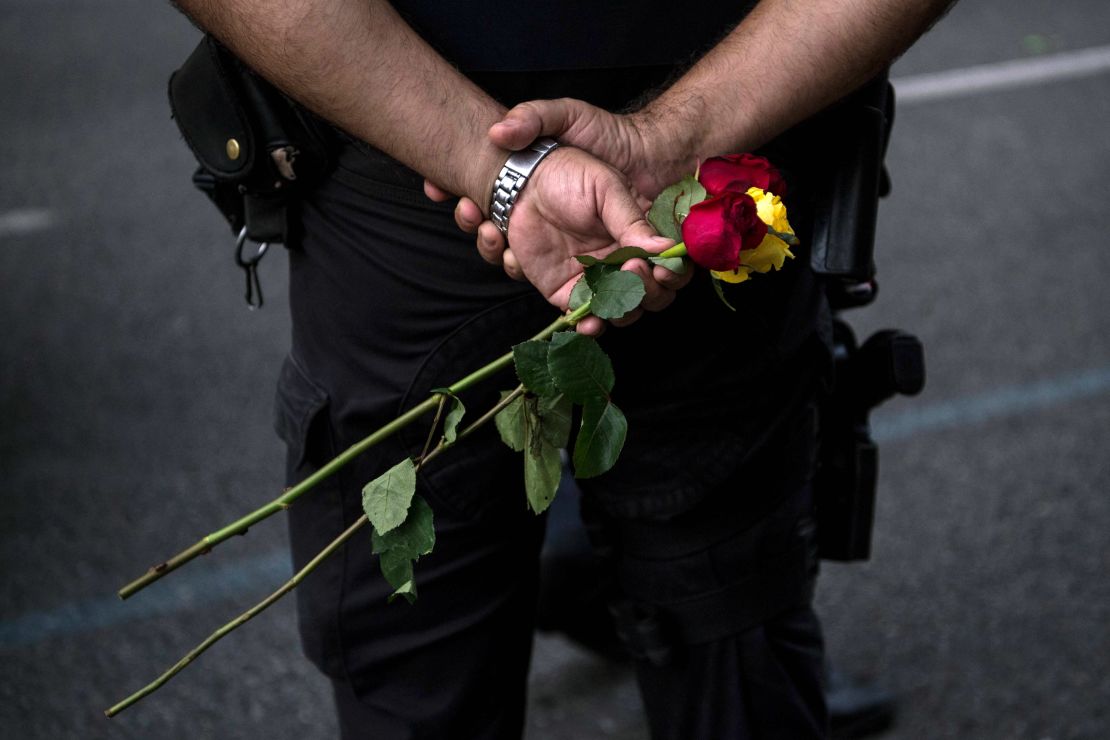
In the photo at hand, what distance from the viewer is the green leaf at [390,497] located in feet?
3.72

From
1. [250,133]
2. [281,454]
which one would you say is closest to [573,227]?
[250,133]

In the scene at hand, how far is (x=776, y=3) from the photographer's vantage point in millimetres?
1255

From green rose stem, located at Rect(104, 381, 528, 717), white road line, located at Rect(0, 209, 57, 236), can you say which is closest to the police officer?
green rose stem, located at Rect(104, 381, 528, 717)

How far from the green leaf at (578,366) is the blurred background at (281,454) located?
133cm

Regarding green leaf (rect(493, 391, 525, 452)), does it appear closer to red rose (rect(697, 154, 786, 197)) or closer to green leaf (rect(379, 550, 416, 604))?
green leaf (rect(379, 550, 416, 604))

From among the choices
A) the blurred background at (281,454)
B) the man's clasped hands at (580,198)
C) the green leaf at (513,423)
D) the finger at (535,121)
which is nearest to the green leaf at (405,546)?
the green leaf at (513,423)

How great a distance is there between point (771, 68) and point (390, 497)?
1.75 feet

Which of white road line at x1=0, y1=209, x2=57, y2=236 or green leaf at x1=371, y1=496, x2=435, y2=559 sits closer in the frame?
green leaf at x1=371, y1=496, x2=435, y2=559

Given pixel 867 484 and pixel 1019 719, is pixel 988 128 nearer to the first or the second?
pixel 1019 719

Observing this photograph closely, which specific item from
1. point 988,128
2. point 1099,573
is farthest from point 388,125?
point 988,128

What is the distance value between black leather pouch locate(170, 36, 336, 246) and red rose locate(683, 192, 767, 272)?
1.45 feet

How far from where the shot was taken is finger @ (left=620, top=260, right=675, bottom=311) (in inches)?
43.1

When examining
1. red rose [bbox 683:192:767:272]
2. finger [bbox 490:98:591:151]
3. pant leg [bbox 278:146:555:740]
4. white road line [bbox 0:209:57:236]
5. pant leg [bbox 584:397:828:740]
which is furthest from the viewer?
white road line [bbox 0:209:57:236]

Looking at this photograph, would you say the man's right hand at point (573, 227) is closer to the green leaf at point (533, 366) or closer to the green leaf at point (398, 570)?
the green leaf at point (533, 366)
